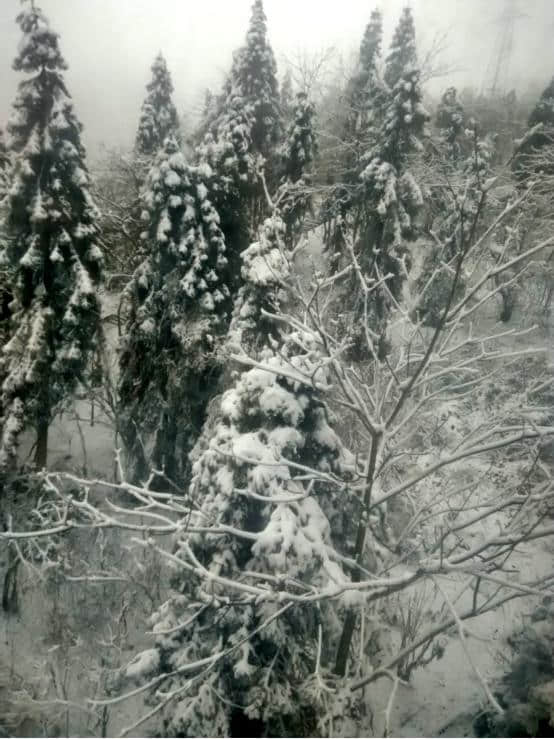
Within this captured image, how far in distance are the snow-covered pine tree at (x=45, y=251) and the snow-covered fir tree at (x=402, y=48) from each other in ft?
32.9

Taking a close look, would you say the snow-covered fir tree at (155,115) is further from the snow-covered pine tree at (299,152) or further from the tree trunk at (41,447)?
the tree trunk at (41,447)

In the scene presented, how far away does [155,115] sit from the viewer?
72.4 feet

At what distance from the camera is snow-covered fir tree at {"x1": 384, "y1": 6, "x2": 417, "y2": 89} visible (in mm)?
15211

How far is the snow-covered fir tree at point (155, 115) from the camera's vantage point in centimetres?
2175

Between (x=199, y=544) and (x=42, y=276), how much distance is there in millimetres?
8808

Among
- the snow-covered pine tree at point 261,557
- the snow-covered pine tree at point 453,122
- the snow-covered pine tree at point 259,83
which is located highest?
the snow-covered pine tree at point 453,122

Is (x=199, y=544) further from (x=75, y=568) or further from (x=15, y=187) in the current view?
(x=15, y=187)

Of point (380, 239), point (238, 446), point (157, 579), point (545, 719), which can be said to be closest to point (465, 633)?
point (545, 719)

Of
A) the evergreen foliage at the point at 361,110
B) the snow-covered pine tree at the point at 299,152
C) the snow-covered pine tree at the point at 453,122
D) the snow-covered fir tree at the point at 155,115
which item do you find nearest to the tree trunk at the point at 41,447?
the snow-covered pine tree at the point at 299,152

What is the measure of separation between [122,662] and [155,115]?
71.7 ft

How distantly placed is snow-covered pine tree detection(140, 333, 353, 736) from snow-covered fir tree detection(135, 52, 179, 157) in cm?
1976

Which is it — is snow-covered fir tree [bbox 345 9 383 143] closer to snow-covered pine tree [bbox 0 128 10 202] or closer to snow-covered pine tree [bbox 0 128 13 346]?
snow-covered pine tree [bbox 0 128 10 202]

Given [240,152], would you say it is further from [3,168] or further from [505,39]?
[505,39]

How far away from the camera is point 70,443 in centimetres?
1762
